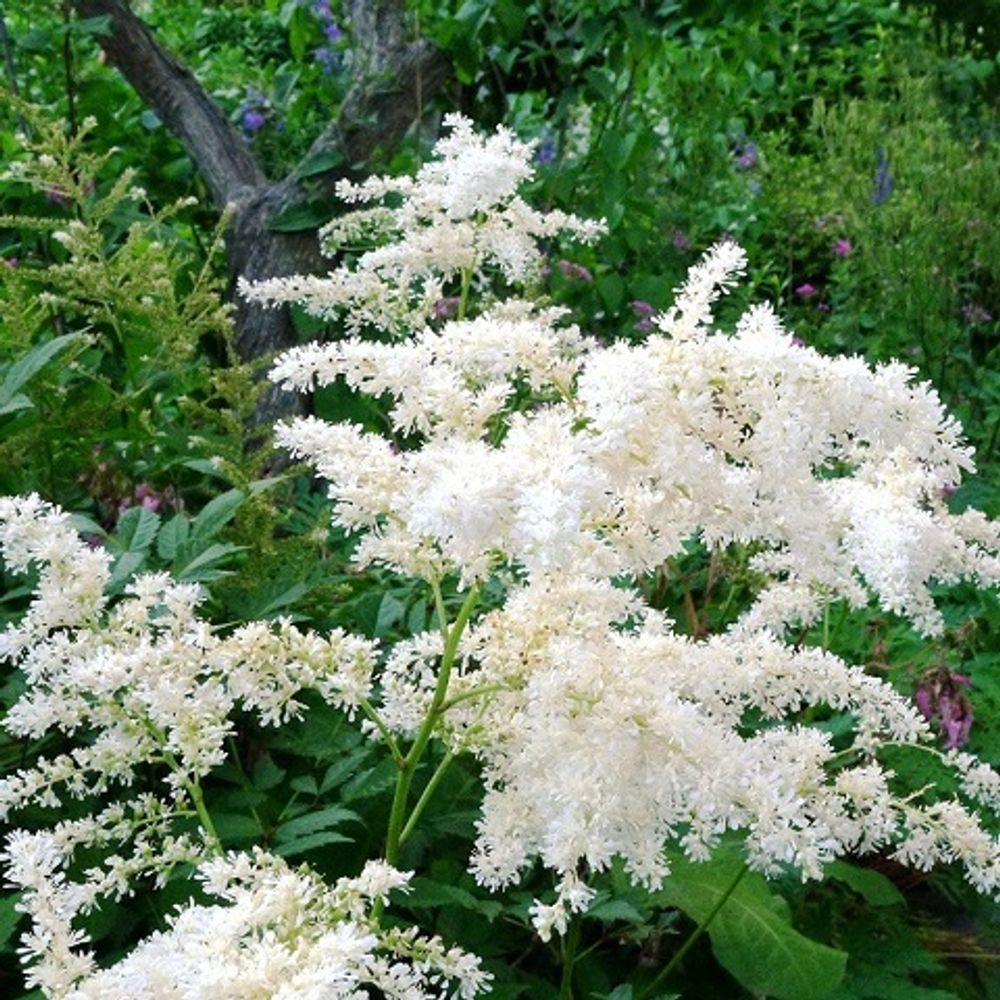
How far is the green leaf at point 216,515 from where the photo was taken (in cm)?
194

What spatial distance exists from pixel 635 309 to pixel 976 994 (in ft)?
8.40

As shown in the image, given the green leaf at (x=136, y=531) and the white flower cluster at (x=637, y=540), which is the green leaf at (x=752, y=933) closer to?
the white flower cluster at (x=637, y=540)

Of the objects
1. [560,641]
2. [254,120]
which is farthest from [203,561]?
[254,120]

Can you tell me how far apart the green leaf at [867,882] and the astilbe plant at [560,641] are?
0.53 m

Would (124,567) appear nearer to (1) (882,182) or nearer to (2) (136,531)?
(2) (136,531)

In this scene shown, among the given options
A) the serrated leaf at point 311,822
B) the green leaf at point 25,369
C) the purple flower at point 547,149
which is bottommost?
the purple flower at point 547,149

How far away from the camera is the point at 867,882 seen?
209 centimetres

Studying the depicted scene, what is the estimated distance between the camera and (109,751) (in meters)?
1.42

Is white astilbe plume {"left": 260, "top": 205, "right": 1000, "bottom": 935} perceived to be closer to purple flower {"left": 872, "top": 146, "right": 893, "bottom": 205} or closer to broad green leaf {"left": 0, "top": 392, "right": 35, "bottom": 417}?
broad green leaf {"left": 0, "top": 392, "right": 35, "bottom": 417}

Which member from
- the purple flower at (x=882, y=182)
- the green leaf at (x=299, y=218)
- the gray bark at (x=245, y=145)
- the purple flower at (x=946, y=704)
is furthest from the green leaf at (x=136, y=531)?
the purple flower at (x=882, y=182)

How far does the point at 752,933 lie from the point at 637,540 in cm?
73

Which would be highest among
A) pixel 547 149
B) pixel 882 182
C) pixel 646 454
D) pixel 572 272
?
pixel 646 454

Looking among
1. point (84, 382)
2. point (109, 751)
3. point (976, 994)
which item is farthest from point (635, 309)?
point (109, 751)

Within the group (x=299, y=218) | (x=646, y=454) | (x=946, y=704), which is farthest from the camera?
(x=299, y=218)
